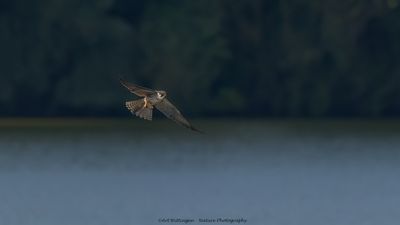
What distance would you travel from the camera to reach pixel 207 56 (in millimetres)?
41906

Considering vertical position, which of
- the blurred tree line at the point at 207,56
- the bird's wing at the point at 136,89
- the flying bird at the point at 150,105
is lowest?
the blurred tree line at the point at 207,56

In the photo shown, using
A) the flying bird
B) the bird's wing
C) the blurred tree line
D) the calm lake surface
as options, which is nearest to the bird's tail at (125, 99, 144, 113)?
the flying bird

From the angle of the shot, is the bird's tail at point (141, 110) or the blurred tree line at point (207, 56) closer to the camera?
the bird's tail at point (141, 110)

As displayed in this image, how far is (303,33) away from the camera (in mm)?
41531

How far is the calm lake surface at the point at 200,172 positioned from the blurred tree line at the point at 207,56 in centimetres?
93

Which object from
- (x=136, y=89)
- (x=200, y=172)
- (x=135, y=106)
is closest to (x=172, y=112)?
(x=136, y=89)

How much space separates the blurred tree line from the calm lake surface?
0.93 m

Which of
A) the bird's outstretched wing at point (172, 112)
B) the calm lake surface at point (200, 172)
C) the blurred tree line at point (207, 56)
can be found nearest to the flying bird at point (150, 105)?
the bird's outstretched wing at point (172, 112)

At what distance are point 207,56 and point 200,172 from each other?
12.7m

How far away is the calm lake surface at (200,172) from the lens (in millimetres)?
22266

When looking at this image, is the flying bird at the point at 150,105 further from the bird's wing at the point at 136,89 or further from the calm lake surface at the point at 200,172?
the calm lake surface at the point at 200,172

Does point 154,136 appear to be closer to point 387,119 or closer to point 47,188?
point 387,119

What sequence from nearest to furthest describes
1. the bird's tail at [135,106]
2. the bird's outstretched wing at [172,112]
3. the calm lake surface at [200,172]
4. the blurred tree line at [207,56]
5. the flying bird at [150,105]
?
the bird's outstretched wing at [172,112], the flying bird at [150,105], the bird's tail at [135,106], the calm lake surface at [200,172], the blurred tree line at [207,56]

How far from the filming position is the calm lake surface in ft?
73.0
